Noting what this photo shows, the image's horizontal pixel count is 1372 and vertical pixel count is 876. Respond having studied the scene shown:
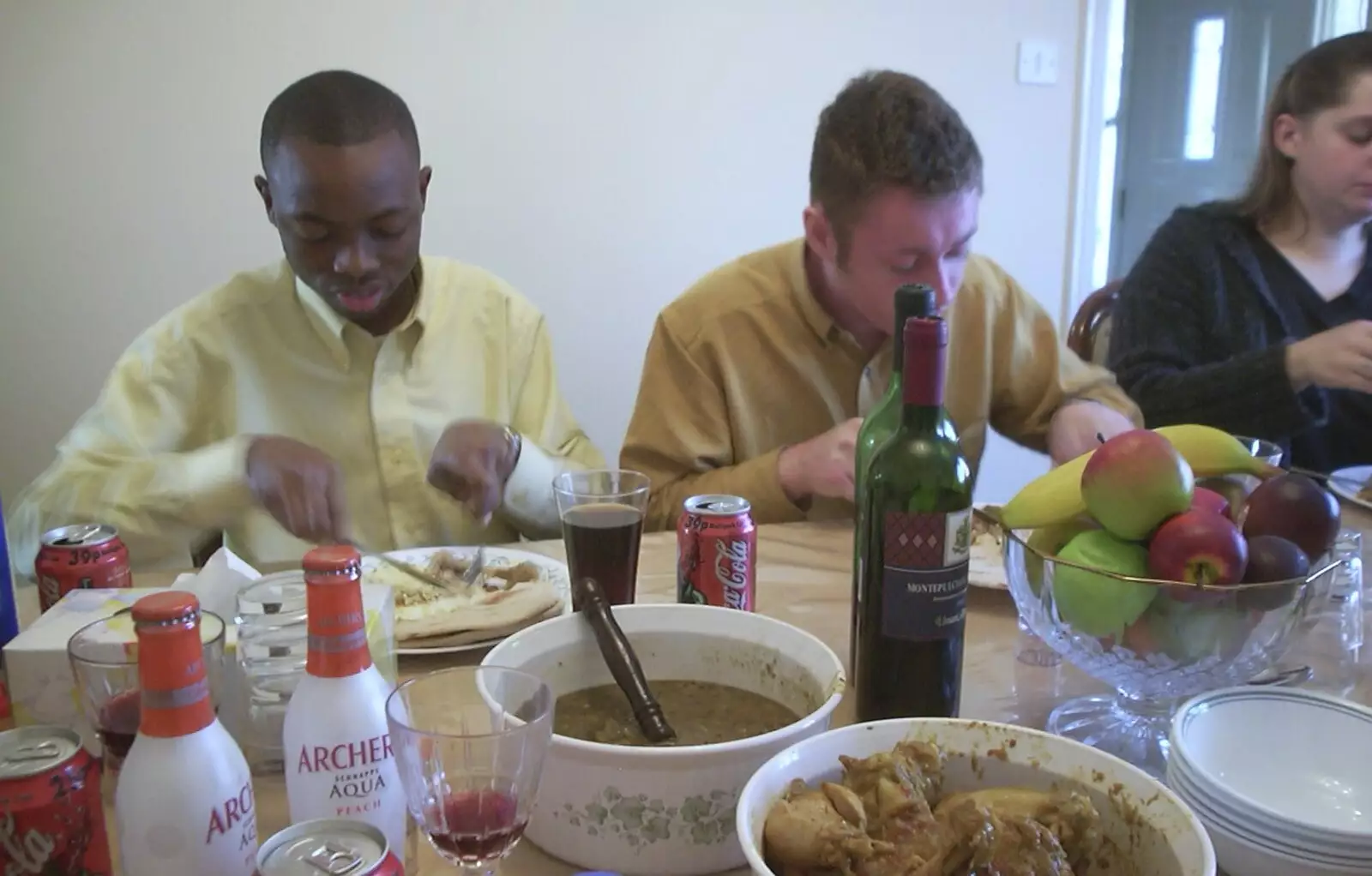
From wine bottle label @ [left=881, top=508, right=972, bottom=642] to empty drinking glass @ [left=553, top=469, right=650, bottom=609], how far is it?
30 cm

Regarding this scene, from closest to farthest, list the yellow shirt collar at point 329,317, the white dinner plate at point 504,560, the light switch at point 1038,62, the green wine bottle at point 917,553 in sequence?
the green wine bottle at point 917,553
the white dinner plate at point 504,560
the yellow shirt collar at point 329,317
the light switch at point 1038,62

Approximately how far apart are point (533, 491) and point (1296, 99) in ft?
5.48

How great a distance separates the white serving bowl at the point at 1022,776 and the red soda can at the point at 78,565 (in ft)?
2.17

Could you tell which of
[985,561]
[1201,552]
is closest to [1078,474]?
[1201,552]

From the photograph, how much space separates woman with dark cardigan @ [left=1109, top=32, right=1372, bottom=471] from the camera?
1978 mm

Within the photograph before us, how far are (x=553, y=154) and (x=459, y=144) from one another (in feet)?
0.71

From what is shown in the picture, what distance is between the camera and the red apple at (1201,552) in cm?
78

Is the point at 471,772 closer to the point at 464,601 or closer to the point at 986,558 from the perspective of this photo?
the point at 464,601

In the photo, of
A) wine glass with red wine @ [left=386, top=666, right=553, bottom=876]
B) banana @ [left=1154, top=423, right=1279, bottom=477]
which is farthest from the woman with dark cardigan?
wine glass with red wine @ [left=386, top=666, right=553, bottom=876]

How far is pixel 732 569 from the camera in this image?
960 mm

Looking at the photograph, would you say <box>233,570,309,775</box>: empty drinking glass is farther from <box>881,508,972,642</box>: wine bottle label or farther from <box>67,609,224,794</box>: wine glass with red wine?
<box>881,508,972,642</box>: wine bottle label

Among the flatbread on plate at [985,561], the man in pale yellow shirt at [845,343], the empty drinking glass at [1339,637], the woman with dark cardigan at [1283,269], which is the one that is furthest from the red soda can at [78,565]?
the woman with dark cardigan at [1283,269]

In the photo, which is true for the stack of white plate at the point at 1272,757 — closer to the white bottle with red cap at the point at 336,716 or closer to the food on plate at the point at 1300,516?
the food on plate at the point at 1300,516

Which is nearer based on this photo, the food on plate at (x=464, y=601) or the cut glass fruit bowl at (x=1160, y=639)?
the cut glass fruit bowl at (x=1160, y=639)
